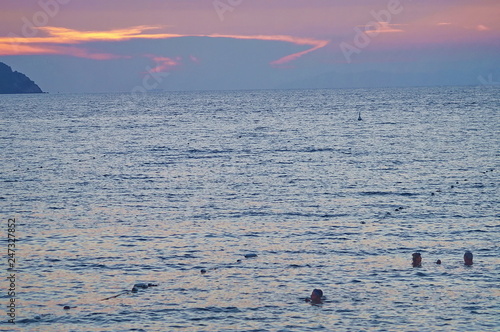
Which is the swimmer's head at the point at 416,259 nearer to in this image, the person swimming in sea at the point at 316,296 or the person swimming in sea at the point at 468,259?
the person swimming in sea at the point at 468,259

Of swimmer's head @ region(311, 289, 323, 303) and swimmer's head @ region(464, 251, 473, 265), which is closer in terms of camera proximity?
swimmer's head @ region(311, 289, 323, 303)

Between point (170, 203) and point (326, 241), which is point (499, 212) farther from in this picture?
point (170, 203)

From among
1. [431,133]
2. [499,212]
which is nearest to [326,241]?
[499,212]

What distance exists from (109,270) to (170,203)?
17.0 meters

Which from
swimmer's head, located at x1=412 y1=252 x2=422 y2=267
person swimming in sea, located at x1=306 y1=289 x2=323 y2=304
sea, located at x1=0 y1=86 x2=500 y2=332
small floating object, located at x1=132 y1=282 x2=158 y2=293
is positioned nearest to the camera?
sea, located at x1=0 y1=86 x2=500 y2=332

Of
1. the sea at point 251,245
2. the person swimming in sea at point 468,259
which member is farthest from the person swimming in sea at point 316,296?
the person swimming in sea at point 468,259

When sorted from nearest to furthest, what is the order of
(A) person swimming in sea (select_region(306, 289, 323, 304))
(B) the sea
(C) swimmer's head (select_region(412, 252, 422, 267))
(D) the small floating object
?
(B) the sea, (A) person swimming in sea (select_region(306, 289, 323, 304)), (D) the small floating object, (C) swimmer's head (select_region(412, 252, 422, 267))

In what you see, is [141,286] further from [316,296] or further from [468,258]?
[468,258]

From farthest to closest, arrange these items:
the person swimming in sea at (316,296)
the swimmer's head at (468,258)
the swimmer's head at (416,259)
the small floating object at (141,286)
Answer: the swimmer's head at (416,259), the swimmer's head at (468,258), the small floating object at (141,286), the person swimming in sea at (316,296)

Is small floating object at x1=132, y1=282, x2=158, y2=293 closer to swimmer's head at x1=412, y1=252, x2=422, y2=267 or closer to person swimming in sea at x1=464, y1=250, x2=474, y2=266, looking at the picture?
swimmer's head at x1=412, y1=252, x2=422, y2=267

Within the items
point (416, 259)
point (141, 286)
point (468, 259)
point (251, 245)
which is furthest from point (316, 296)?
point (251, 245)

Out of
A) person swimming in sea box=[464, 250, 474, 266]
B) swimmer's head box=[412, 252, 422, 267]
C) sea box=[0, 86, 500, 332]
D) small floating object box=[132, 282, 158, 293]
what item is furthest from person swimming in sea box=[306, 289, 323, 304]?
person swimming in sea box=[464, 250, 474, 266]

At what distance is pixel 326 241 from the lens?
1363 inches

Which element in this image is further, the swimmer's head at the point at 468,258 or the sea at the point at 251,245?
the swimmer's head at the point at 468,258
